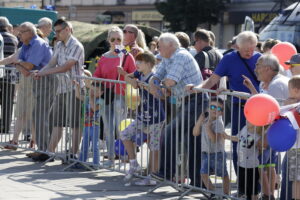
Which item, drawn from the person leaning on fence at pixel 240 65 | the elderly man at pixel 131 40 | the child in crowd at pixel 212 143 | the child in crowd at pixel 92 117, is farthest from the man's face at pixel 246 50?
the elderly man at pixel 131 40

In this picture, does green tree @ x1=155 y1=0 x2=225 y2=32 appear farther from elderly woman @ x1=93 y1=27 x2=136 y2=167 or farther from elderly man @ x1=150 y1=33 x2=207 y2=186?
elderly man @ x1=150 y1=33 x2=207 y2=186

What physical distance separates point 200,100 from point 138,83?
94 centimetres

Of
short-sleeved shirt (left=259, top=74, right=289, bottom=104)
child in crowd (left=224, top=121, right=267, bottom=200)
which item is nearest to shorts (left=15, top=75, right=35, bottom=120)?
child in crowd (left=224, top=121, right=267, bottom=200)

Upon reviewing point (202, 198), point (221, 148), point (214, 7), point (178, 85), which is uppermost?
point (214, 7)

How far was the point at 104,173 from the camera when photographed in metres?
10.1

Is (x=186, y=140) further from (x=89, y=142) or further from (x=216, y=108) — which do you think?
(x=89, y=142)

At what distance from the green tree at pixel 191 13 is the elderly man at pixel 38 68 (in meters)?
40.8

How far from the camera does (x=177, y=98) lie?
28.7ft

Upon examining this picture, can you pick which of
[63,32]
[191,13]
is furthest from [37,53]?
[191,13]

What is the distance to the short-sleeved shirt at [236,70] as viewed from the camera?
870 centimetres

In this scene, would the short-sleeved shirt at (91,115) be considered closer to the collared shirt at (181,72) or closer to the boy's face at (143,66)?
the boy's face at (143,66)

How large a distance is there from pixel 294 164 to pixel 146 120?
235cm

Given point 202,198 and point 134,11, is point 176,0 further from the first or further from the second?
point 202,198

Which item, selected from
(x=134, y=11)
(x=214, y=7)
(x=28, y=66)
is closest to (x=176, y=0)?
(x=214, y=7)
